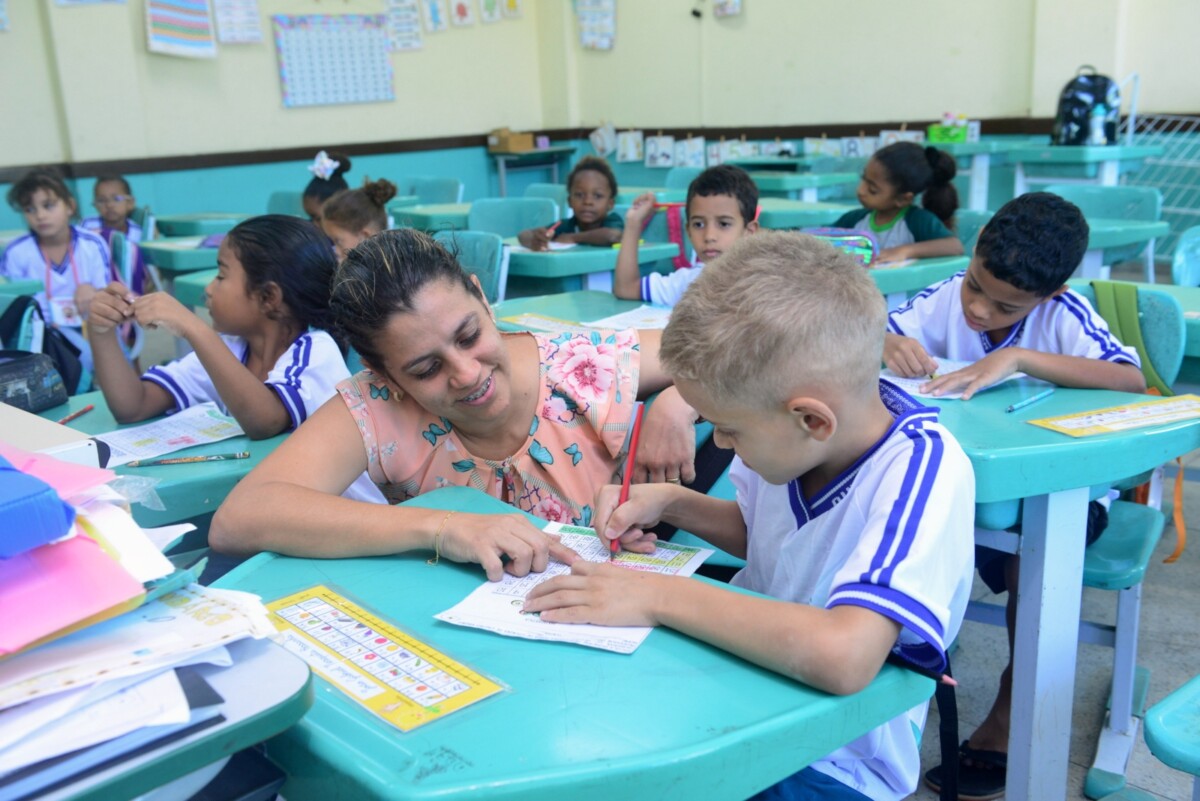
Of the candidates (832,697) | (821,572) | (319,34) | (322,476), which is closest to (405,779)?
(832,697)

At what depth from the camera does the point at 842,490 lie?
3.27 ft

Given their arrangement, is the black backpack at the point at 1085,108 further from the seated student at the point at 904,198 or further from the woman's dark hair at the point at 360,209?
the woman's dark hair at the point at 360,209

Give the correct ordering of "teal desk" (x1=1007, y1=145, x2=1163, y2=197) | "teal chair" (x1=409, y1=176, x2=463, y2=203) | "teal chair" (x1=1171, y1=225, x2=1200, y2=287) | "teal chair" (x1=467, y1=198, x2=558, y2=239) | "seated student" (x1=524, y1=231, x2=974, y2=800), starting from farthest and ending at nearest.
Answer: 1. "teal chair" (x1=409, y1=176, x2=463, y2=203)
2. "teal desk" (x1=1007, y1=145, x2=1163, y2=197)
3. "teal chair" (x1=467, y1=198, x2=558, y2=239)
4. "teal chair" (x1=1171, y1=225, x2=1200, y2=287)
5. "seated student" (x1=524, y1=231, x2=974, y2=800)

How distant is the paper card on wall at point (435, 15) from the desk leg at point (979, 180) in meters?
4.24

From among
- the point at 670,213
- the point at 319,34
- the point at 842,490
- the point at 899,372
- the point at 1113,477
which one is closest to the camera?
the point at 842,490

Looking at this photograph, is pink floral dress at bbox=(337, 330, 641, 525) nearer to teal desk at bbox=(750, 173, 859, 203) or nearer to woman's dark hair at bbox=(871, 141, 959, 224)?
woman's dark hair at bbox=(871, 141, 959, 224)

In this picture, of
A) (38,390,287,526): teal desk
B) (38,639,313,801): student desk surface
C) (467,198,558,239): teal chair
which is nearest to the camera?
(38,639,313,801): student desk surface

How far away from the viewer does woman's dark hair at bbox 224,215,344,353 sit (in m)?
1.92

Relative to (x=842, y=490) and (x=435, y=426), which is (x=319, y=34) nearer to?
(x=435, y=426)

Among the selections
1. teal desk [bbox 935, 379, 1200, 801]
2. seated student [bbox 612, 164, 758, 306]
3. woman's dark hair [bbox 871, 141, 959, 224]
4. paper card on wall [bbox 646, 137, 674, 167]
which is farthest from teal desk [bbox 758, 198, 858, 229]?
paper card on wall [bbox 646, 137, 674, 167]

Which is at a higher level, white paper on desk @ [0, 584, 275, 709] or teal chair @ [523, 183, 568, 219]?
teal chair @ [523, 183, 568, 219]

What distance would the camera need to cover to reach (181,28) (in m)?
6.45

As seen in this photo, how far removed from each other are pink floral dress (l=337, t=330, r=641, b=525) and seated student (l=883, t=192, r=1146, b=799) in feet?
1.95

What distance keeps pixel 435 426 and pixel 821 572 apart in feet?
1.99
